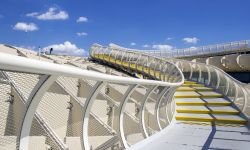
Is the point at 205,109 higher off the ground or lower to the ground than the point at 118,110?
lower

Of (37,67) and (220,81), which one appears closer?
(37,67)

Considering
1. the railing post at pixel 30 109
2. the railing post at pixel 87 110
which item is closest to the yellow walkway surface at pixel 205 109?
the railing post at pixel 87 110

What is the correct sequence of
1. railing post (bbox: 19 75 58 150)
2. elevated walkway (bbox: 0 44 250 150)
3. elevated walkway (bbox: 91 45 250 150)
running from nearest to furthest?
railing post (bbox: 19 75 58 150) → elevated walkway (bbox: 0 44 250 150) → elevated walkway (bbox: 91 45 250 150)

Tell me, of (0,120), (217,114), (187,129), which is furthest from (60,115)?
(217,114)

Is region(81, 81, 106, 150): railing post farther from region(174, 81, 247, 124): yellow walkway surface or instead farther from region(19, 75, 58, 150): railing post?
region(174, 81, 247, 124): yellow walkway surface

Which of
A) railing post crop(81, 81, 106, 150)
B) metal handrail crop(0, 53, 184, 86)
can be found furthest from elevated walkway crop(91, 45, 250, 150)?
metal handrail crop(0, 53, 184, 86)

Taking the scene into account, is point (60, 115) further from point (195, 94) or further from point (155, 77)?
point (155, 77)

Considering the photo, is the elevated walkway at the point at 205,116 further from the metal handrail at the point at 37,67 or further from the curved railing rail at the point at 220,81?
the metal handrail at the point at 37,67

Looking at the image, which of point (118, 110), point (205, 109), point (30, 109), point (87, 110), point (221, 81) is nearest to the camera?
point (30, 109)

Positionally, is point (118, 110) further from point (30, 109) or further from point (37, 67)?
point (37, 67)

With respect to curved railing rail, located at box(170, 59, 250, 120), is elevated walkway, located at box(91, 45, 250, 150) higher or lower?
lower

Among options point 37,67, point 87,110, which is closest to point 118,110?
point 87,110

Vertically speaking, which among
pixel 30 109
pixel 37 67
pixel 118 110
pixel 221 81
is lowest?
pixel 118 110

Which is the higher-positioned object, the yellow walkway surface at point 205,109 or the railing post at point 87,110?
the railing post at point 87,110
